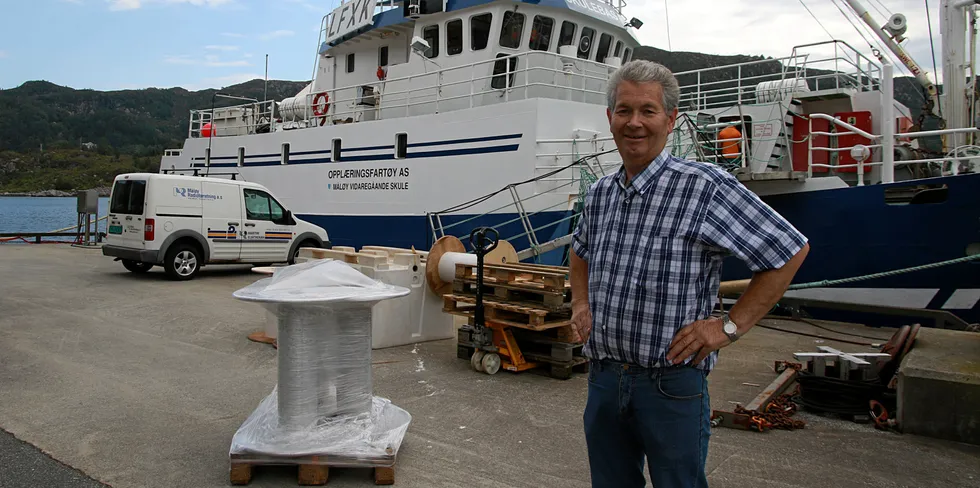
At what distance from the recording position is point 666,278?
2.20 m

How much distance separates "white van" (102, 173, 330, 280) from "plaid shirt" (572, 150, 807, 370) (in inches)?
437

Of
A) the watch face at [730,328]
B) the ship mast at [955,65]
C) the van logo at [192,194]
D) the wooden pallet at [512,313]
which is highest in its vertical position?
the ship mast at [955,65]

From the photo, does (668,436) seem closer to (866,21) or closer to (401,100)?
(866,21)

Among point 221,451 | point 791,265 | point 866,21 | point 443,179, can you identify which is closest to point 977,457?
point 791,265

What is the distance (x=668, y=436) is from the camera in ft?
7.20

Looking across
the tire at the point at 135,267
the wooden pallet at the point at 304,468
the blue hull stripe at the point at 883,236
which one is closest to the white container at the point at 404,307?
the wooden pallet at the point at 304,468

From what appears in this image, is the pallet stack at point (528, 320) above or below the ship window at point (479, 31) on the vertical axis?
below

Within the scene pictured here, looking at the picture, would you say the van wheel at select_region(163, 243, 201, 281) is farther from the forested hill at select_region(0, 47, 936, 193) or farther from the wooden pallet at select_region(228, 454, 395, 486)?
the forested hill at select_region(0, 47, 936, 193)

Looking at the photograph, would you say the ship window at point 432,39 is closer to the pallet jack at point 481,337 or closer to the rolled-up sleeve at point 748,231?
the pallet jack at point 481,337

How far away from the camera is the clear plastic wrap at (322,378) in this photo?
3756 mm

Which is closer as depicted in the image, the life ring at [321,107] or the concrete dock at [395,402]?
the concrete dock at [395,402]

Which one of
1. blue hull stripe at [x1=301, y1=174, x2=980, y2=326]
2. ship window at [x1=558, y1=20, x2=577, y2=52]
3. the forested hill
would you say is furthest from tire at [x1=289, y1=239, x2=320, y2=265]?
the forested hill

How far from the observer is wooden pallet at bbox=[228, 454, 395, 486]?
11.9ft

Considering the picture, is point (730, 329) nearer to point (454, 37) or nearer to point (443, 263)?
point (443, 263)
